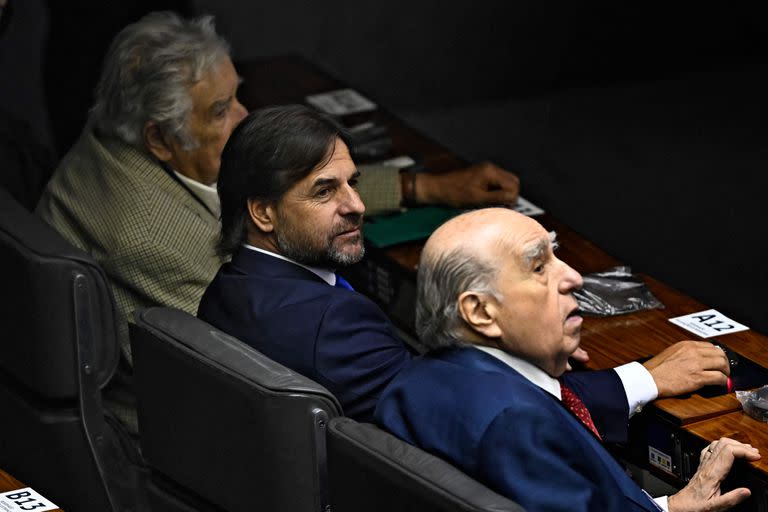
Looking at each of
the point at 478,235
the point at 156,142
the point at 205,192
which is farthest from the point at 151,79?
the point at 478,235

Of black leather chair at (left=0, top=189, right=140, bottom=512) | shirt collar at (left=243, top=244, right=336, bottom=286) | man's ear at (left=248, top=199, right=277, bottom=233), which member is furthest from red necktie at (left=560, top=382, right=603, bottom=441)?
black leather chair at (left=0, top=189, right=140, bottom=512)

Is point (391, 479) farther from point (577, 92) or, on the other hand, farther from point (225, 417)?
point (577, 92)

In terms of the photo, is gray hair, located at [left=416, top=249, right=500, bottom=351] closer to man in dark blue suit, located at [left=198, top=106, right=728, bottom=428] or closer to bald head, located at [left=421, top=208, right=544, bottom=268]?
bald head, located at [left=421, top=208, right=544, bottom=268]

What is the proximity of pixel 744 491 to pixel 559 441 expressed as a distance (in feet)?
1.72

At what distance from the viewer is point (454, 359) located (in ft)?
8.48

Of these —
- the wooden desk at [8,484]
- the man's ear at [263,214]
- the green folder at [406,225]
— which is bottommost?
the wooden desk at [8,484]

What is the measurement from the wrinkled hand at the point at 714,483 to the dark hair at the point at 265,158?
109cm

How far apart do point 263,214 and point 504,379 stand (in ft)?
3.09

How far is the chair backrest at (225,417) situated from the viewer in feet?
8.64

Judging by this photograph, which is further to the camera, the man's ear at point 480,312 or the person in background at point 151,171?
the person in background at point 151,171

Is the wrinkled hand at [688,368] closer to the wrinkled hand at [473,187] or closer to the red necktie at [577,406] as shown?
the red necktie at [577,406]

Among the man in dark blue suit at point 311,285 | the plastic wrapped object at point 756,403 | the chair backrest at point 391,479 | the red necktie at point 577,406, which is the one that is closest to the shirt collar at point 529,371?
the red necktie at point 577,406

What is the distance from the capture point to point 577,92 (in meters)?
7.61

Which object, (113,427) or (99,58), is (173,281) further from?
(99,58)
